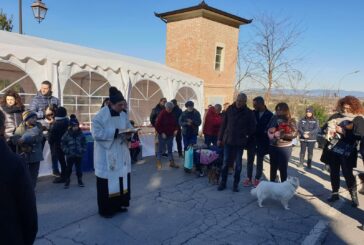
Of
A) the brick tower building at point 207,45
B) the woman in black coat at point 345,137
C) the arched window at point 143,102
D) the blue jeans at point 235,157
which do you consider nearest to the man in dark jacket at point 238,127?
the blue jeans at point 235,157

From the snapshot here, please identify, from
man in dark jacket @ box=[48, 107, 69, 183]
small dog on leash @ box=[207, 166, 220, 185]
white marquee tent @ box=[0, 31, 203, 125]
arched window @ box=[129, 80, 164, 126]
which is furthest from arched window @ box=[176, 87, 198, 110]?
man in dark jacket @ box=[48, 107, 69, 183]

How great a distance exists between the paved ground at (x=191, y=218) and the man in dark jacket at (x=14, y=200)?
7.72 ft

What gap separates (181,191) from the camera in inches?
244

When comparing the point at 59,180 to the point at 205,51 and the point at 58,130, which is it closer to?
the point at 58,130

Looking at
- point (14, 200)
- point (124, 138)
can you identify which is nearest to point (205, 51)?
point (124, 138)

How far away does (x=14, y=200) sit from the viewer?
1695 millimetres

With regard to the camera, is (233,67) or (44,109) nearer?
(44,109)

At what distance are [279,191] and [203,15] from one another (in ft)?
46.4

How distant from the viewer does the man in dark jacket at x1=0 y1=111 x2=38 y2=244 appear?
1.61 metres

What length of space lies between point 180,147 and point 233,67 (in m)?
12.0

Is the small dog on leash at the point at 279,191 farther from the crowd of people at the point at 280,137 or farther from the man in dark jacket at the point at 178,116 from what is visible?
the man in dark jacket at the point at 178,116

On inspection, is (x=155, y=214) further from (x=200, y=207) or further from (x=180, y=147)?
(x=180, y=147)

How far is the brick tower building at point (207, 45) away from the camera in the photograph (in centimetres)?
1775

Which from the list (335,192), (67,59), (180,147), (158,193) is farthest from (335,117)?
(67,59)
